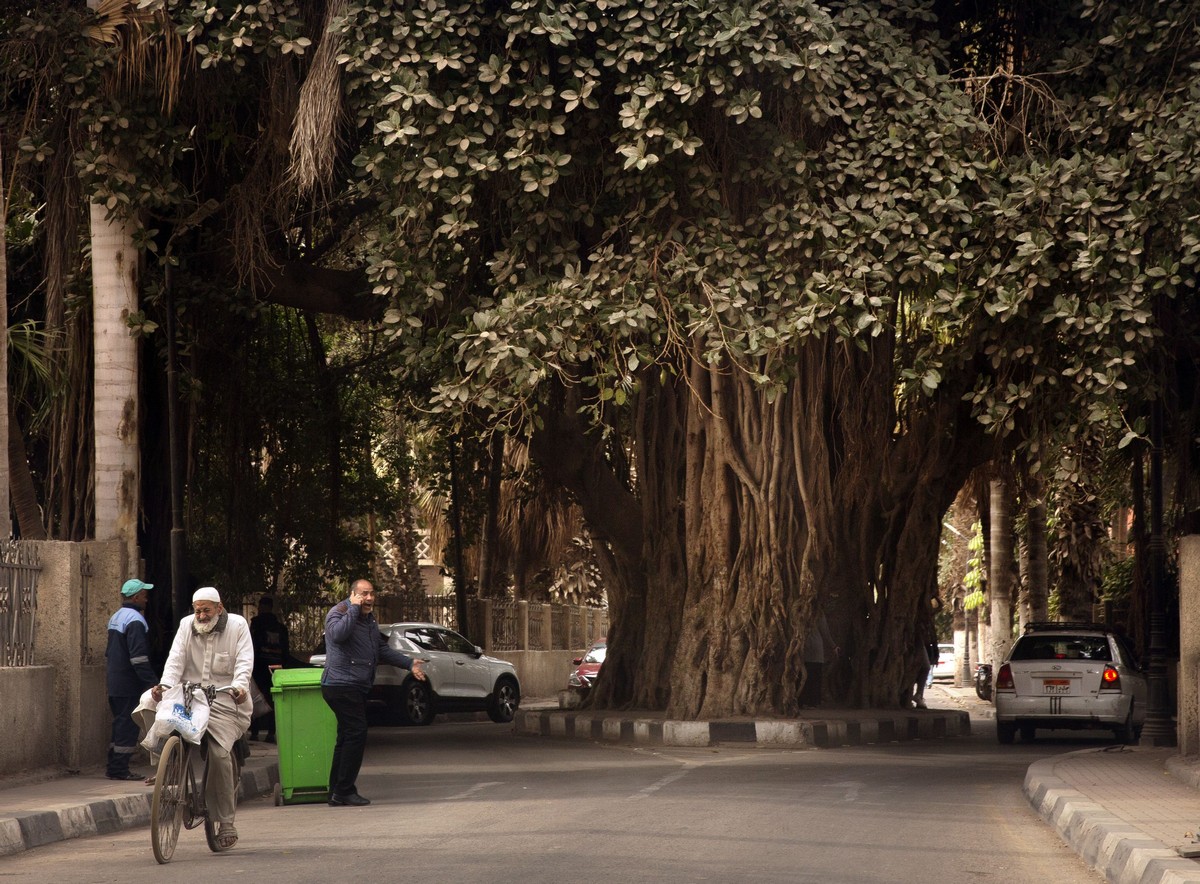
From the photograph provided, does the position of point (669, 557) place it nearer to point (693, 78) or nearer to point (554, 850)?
point (693, 78)

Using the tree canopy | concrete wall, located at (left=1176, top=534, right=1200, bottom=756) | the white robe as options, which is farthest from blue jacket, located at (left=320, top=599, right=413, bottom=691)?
concrete wall, located at (left=1176, top=534, right=1200, bottom=756)

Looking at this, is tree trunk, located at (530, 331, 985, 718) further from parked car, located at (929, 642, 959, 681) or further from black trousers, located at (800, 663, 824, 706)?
parked car, located at (929, 642, 959, 681)

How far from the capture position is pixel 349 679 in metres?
12.2

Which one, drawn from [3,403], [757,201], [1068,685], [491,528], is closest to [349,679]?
[3,403]

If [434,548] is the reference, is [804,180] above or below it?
above

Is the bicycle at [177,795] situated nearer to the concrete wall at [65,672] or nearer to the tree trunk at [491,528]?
the concrete wall at [65,672]

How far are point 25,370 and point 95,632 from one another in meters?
5.41

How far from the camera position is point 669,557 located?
67.8 ft

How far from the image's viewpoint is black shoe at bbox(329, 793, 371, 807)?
39.8 feet

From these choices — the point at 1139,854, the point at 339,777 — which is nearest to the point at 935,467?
the point at 339,777

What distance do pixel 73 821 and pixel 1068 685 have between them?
1309 cm

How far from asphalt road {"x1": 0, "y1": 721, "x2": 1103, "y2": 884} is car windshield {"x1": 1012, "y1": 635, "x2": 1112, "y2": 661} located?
4.17 metres

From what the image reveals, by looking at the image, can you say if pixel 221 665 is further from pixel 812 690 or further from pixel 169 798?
pixel 812 690

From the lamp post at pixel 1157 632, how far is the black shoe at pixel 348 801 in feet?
29.9
